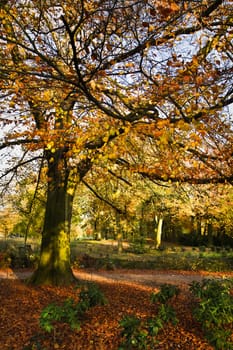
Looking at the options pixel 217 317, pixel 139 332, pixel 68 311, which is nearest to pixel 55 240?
pixel 68 311

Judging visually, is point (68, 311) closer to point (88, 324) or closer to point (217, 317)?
point (88, 324)

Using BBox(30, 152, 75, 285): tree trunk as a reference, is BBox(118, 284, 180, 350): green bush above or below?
below

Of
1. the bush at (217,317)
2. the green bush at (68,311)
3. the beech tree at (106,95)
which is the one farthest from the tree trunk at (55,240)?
the bush at (217,317)

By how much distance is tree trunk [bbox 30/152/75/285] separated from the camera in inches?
348

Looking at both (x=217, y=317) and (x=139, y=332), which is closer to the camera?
(x=139, y=332)

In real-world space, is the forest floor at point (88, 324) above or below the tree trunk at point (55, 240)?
below

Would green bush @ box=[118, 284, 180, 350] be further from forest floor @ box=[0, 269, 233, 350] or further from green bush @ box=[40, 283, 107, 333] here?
green bush @ box=[40, 283, 107, 333]

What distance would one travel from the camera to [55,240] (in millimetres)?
9016

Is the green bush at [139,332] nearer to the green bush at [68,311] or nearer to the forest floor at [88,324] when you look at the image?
the forest floor at [88,324]

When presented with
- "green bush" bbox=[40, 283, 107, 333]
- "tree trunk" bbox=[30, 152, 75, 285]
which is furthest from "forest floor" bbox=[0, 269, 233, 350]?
"tree trunk" bbox=[30, 152, 75, 285]

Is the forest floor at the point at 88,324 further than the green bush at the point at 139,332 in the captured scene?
Yes

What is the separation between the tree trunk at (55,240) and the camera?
8.84 m

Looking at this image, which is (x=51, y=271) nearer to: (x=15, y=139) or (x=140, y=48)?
(x=15, y=139)

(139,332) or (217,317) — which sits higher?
(217,317)
